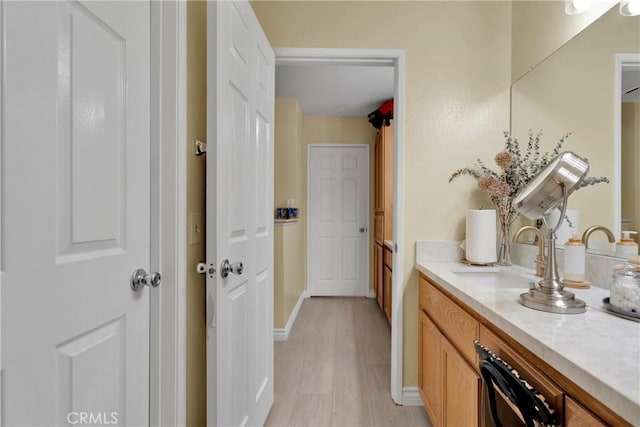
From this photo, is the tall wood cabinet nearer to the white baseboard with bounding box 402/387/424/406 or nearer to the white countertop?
the white baseboard with bounding box 402/387/424/406

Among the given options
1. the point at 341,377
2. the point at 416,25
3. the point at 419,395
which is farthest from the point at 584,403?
the point at 416,25

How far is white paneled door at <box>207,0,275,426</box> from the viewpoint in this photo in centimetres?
115

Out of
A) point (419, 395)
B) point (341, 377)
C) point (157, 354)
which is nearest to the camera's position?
point (157, 354)

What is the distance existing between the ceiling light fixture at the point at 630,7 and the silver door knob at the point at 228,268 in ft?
5.82

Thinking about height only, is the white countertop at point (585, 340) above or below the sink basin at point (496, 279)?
above

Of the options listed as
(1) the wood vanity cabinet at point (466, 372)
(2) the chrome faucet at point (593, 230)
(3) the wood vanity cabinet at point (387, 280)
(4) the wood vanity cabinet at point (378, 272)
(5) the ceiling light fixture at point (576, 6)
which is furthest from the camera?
(4) the wood vanity cabinet at point (378, 272)

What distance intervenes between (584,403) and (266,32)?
2.21m

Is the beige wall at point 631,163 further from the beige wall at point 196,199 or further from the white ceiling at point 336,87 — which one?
the white ceiling at point 336,87

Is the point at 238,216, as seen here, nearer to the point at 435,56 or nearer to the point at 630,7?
the point at 435,56

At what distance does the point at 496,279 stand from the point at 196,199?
149 centimetres

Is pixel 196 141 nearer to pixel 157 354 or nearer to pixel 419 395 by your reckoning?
pixel 157 354

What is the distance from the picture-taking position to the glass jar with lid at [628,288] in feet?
3.04

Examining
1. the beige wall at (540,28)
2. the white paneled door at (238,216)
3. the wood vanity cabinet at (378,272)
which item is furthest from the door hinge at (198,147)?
the wood vanity cabinet at (378,272)

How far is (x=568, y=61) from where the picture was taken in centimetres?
155
